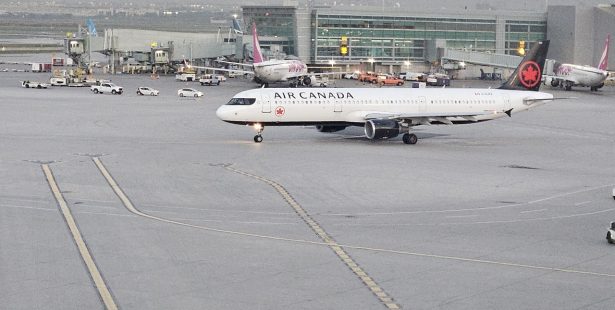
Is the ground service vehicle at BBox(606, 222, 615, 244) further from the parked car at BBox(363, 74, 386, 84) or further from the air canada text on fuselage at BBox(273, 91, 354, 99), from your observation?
the parked car at BBox(363, 74, 386, 84)

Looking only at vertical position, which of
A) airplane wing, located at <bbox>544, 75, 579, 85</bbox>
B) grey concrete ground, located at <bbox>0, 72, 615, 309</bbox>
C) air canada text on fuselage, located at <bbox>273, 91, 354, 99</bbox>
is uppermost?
air canada text on fuselage, located at <bbox>273, 91, 354, 99</bbox>

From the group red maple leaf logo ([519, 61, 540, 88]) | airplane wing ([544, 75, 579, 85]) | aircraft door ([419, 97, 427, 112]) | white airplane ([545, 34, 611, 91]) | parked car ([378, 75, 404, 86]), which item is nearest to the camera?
aircraft door ([419, 97, 427, 112])

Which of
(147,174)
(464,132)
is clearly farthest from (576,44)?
(147,174)

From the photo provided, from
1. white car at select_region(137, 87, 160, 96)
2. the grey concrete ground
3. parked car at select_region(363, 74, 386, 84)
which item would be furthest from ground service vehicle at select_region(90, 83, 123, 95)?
the grey concrete ground

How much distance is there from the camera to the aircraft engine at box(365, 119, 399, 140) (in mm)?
72812

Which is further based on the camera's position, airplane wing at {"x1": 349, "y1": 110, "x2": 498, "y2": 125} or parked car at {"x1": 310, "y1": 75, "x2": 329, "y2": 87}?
parked car at {"x1": 310, "y1": 75, "x2": 329, "y2": 87}

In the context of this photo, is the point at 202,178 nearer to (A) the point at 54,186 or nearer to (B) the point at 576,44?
(A) the point at 54,186

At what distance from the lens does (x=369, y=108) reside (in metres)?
75.5

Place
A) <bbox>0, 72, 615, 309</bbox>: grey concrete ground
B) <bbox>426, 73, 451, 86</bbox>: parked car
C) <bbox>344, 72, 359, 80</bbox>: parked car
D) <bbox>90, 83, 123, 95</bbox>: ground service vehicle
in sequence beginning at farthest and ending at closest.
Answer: <bbox>344, 72, 359, 80</bbox>: parked car → <bbox>426, 73, 451, 86</bbox>: parked car → <bbox>90, 83, 123, 95</bbox>: ground service vehicle → <bbox>0, 72, 615, 309</bbox>: grey concrete ground

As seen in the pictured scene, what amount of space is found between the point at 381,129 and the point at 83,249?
3923cm

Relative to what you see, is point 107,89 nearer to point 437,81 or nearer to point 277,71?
point 277,71

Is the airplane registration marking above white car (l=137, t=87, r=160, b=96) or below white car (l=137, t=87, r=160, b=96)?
above

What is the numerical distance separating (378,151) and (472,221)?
85.0 ft

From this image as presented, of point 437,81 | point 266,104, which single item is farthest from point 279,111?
point 437,81
